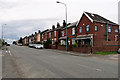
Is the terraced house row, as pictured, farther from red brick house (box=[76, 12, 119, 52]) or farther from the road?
the road

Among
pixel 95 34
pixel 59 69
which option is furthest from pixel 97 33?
pixel 59 69

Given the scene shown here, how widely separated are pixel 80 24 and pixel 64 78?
2321 centimetres

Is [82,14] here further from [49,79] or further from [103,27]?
[49,79]

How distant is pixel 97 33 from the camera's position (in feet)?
76.8

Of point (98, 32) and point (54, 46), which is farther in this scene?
point (54, 46)

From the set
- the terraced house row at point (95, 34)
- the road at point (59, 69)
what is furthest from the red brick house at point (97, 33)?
the road at point (59, 69)

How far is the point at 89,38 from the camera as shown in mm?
22797

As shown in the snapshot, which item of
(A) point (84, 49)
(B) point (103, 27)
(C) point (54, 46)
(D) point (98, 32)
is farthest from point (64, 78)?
(C) point (54, 46)

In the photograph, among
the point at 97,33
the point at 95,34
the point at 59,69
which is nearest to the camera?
the point at 59,69

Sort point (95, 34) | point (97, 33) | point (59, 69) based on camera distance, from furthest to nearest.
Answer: point (97, 33)
point (95, 34)
point (59, 69)

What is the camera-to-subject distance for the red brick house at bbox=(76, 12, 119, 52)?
71.2 ft

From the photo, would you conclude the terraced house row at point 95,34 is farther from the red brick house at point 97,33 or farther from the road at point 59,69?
the road at point 59,69

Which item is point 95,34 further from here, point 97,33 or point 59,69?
point 59,69

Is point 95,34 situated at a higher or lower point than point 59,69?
higher
